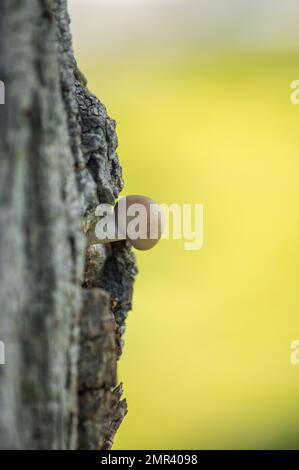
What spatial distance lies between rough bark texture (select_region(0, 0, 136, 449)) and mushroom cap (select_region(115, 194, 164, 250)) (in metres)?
0.34

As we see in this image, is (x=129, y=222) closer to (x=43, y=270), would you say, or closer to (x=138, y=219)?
(x=138, y=219)

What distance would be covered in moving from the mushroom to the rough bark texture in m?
0.31

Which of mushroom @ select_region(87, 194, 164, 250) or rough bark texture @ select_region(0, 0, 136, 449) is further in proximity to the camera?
mushroom @ select_region(87, 194, 164, 250)

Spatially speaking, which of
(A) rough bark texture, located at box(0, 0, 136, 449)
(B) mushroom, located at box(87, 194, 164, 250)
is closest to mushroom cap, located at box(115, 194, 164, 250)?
(B) mushroom, located at box(87, 194, 164, 250)

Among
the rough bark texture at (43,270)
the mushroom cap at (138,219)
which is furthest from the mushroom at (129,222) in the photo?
the rough bark texture at (43,270)

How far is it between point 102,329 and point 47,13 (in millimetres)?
598

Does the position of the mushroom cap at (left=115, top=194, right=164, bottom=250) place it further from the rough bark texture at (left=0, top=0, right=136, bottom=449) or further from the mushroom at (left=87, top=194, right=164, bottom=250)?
the rough bark texture at (left=0, top=0, right=136, bottom=449)

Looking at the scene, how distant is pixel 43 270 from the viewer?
1.16 meters

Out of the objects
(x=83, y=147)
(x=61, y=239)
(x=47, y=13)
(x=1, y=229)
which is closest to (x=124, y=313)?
(x=83, y=147)

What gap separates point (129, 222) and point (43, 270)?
562mm

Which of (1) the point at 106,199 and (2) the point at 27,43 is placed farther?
(1) the point at 106,199

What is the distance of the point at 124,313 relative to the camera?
Result: 170 centimetres

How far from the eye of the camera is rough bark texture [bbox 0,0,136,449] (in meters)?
1.10

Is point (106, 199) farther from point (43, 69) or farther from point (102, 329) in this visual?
point (43, 69)
